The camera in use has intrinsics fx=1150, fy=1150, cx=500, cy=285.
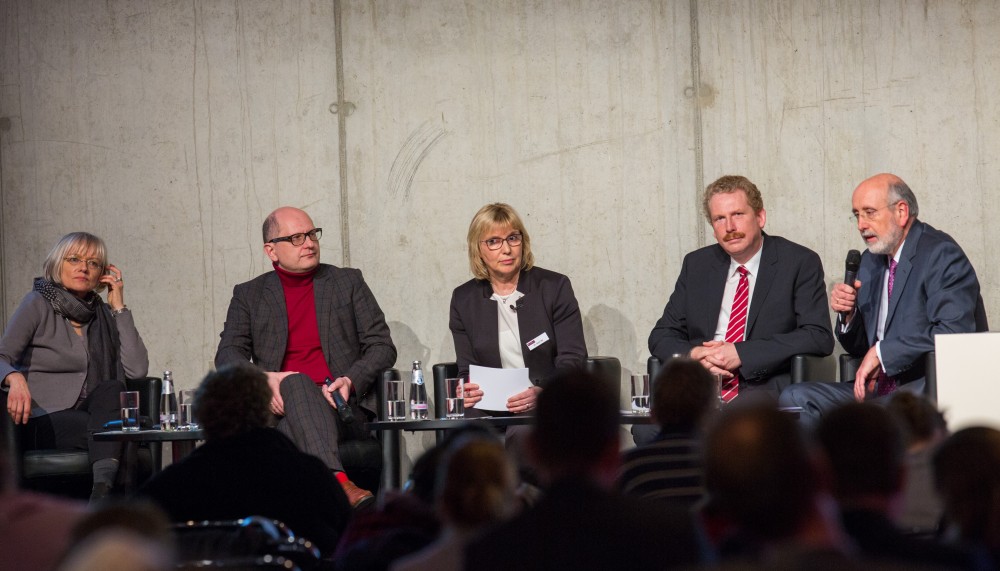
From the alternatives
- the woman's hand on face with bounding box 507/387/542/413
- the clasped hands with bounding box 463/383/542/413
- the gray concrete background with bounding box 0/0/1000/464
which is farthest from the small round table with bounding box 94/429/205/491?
the gray concrete background with bounding box 0/0/1000/464

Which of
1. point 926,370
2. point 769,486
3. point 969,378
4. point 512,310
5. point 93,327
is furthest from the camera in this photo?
point 93,327

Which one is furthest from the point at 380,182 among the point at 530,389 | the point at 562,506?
the point at 562,506

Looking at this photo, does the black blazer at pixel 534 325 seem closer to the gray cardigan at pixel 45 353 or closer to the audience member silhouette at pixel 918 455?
the gray cardigan at pixel 45 353

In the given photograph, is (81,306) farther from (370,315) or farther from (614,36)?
(614,36)

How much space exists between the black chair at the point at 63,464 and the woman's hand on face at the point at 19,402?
1.9 inches

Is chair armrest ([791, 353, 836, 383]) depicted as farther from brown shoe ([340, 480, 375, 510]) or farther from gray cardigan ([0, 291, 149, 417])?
gray cardigan ([0, 291, 149, 417])

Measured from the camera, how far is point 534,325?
17.3ft

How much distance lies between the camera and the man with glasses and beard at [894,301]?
15.2 ft

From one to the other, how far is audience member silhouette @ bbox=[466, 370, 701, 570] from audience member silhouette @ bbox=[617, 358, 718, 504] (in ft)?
2.09

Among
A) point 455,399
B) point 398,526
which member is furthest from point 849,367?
point 398,526

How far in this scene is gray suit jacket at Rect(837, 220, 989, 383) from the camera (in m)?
4.64

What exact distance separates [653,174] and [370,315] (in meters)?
1.70

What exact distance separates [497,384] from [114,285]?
219cm

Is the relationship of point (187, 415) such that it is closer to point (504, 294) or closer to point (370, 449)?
point (370, 449)
